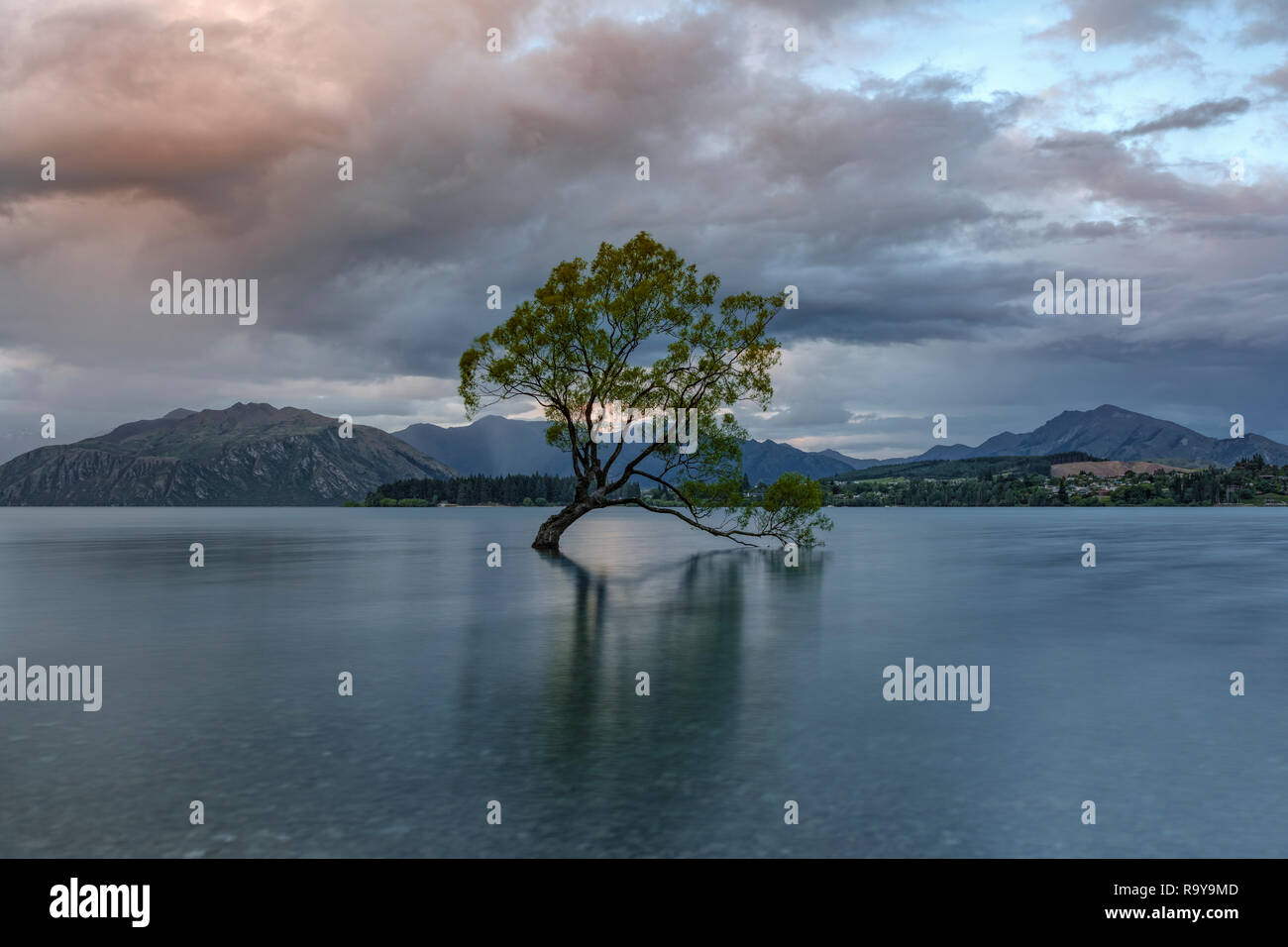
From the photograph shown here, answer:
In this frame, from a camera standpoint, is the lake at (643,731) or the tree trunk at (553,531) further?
the tree trunk at (553,531)

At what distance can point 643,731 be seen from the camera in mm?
17688

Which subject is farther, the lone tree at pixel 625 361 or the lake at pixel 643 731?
the lone tree at pixel 625 361

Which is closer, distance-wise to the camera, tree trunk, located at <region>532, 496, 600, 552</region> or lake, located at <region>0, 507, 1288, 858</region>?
lake, located at <region>0, 507, 1288, 858</region>

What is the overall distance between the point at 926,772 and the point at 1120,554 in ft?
245

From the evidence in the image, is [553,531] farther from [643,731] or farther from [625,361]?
[643,731]

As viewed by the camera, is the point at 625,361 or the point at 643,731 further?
the point at 625,361

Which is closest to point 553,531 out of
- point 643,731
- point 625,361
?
point 625,361

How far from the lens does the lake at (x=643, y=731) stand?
12180 mm

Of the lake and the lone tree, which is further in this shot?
the lone tree

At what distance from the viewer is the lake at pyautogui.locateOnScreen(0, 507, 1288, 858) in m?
12.2
